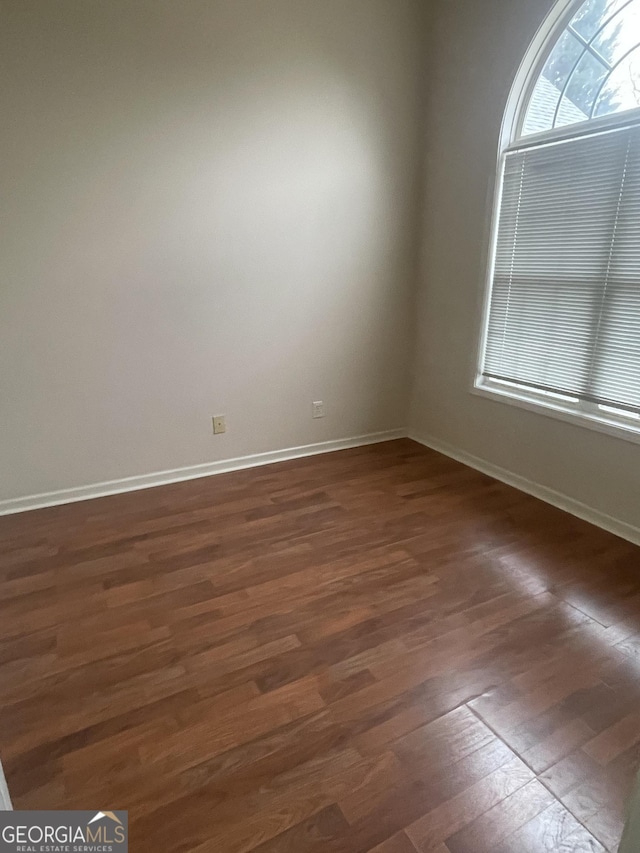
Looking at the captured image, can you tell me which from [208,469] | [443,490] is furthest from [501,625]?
[208,469]

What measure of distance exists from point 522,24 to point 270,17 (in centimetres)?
135

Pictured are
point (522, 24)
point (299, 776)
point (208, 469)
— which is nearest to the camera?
point (299, 776)

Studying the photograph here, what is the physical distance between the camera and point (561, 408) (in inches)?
108

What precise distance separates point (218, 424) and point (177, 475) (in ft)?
1.35

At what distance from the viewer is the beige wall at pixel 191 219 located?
2410mm

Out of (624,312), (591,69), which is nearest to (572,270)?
(624,312)

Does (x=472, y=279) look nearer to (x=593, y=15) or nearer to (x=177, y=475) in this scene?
(x=593, y=15)

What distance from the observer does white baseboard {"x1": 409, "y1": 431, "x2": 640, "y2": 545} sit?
8.21 ft

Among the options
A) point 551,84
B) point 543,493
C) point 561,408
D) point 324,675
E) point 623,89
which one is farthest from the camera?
point 543,493

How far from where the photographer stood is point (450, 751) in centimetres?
140

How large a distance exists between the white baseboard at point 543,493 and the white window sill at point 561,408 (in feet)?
1.42

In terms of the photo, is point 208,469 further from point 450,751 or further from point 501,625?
point 450,751

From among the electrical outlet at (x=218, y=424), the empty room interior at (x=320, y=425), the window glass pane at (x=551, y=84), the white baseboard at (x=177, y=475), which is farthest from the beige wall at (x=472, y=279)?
the electrical outlet at (x=218, y=424)

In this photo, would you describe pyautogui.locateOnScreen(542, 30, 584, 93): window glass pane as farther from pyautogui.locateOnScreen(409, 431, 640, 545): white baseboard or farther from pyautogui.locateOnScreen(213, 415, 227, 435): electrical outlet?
pyautogui.locateOnScreen(213, 415, 227, 435): electrical outlet
